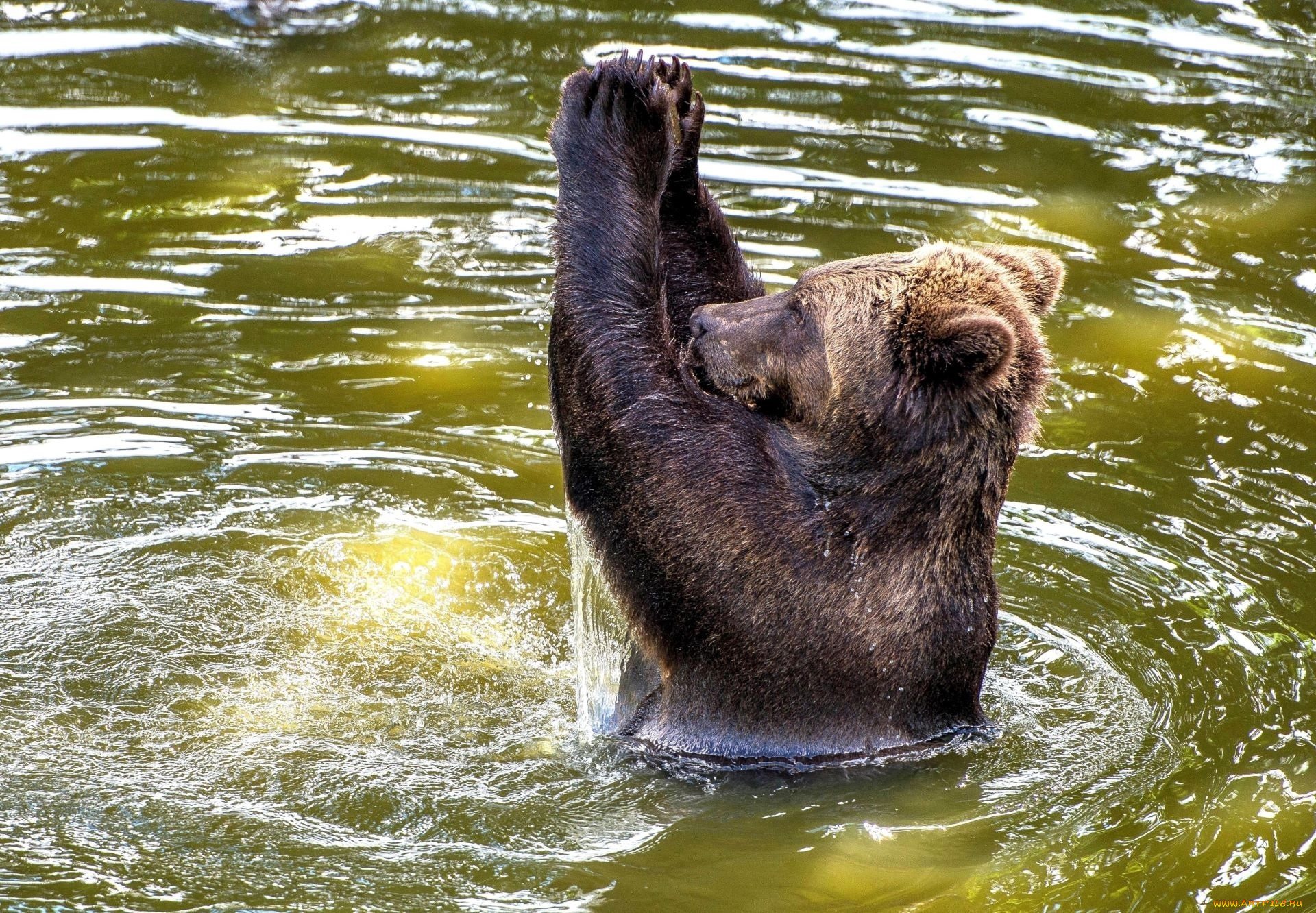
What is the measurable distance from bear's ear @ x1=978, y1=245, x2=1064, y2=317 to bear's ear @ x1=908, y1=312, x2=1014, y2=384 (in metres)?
0.74

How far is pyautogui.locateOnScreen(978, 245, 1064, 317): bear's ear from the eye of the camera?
661cm

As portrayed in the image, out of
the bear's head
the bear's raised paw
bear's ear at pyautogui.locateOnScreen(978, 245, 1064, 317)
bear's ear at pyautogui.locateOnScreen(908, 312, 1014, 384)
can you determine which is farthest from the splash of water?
bear's ear at pyautogui.locateOnScreen(978, 245, 1064, 317)

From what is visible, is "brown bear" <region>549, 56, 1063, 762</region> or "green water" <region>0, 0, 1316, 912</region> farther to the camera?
"brown bear" <region>549, 56, 1063, 762</region>

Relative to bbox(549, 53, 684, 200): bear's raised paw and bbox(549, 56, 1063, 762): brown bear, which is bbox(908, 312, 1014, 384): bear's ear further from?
bbox(549, 53, 684, 200): bear's raised paw

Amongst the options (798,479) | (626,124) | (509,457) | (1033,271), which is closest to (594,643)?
(798,479)

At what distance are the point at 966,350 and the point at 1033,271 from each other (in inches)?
43.8

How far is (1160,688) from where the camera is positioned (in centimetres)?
693

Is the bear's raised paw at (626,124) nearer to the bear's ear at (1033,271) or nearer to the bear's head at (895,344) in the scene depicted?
the bear's head at (895,344)

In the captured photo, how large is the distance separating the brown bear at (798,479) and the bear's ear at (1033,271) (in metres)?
0.01

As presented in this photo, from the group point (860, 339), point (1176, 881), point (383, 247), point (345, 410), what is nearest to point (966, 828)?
point (1176, 881)

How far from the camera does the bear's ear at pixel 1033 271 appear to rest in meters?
6.61

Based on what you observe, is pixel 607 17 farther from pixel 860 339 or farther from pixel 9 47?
pixel 860 339

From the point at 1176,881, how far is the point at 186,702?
403 cm

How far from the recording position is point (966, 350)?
573cm
